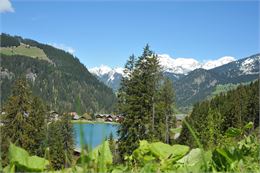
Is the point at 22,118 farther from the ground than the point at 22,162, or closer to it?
farther from the ground

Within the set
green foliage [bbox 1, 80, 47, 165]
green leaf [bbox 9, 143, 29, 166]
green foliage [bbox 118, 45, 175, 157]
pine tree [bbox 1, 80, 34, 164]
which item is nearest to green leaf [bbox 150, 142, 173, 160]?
green leaf [bbox 9, 143, 29, 166]

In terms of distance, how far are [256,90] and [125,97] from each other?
137ft

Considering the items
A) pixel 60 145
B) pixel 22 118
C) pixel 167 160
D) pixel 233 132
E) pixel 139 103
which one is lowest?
pixel 60 145

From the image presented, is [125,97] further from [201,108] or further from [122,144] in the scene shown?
[201,108]

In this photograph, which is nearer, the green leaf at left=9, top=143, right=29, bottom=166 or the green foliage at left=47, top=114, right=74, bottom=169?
the green leaf at left=9, top=143, right=29, bottom=166

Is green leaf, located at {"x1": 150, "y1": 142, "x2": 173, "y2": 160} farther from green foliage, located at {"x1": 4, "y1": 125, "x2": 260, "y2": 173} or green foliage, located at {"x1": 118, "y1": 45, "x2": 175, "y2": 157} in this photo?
green foliage, located at {"x1": 118, "y1": 45, "x2": 175, "y2": 157}

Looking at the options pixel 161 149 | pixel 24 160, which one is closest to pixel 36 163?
pixel 24 160

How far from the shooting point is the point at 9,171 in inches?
66.9

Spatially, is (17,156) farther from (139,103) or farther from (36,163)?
(139,103)

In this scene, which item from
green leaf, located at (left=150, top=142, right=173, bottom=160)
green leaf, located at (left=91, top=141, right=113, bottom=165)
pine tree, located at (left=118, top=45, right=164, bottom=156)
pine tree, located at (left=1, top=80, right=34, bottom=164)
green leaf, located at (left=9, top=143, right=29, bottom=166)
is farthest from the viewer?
pine tree, located at (left=1, top=80, right=34, bottom=164)

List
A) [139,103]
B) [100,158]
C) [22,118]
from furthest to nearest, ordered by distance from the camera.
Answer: [22,118], [139,103], [100,158]

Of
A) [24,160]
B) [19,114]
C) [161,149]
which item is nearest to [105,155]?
[161,149]

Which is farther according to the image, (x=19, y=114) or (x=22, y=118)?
(x=22, y=118)

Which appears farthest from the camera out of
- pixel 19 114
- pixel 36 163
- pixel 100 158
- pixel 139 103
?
pixel 19 114
